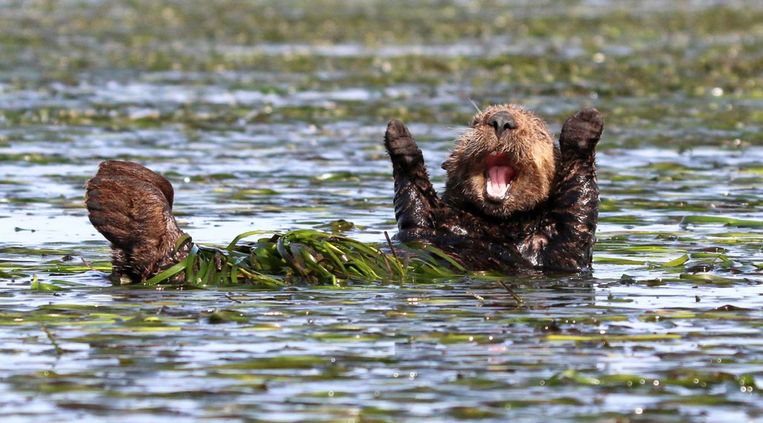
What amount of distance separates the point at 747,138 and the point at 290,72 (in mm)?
6608

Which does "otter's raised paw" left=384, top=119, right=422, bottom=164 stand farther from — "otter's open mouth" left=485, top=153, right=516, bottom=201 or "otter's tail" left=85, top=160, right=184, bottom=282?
"otter's tail" left=85, top=160, right=184, bottom=282

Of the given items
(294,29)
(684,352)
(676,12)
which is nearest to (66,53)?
(294,29)

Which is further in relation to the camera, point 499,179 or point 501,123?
point 499,179

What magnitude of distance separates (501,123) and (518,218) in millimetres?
637

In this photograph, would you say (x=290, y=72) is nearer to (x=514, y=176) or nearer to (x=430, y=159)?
(x=430, y=159)

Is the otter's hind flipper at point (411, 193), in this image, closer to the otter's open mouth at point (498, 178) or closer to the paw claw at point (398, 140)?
the paw claw at point (398, 140)

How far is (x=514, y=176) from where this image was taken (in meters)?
7.29

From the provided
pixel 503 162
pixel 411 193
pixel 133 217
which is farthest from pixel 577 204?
pixel 133 217

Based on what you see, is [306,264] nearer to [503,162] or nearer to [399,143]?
[399,143]

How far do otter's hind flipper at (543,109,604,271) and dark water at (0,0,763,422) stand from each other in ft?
0.79

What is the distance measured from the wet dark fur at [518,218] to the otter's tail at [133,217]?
1.24 metres

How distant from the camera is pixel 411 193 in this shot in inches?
292

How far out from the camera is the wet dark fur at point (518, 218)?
24.0 ft

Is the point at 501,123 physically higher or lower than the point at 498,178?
higher
